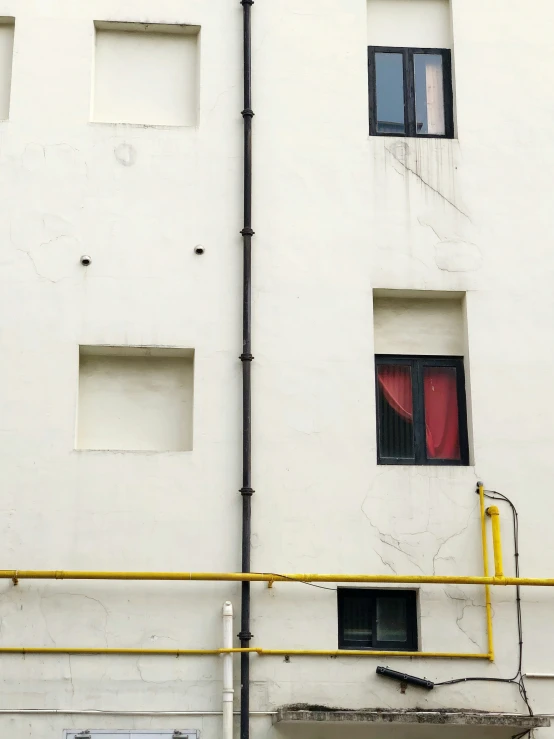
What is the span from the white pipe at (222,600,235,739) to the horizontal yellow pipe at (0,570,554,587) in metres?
0.41

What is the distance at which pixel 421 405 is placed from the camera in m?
15.0

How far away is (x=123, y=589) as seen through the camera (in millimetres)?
13570

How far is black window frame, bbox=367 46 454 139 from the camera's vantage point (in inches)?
627

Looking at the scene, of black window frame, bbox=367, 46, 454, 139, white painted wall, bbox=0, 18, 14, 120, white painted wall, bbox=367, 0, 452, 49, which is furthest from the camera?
white painted wall, bbox=367, 0, 452, 49

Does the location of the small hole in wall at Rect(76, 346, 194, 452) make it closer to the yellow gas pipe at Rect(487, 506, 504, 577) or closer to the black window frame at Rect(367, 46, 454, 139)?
the yellow gas pipe at Rect(487, 506, 504, 577)

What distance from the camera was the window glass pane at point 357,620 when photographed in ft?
45.8

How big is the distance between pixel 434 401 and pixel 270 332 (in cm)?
243

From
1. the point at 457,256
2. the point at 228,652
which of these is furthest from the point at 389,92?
the point at 228,652

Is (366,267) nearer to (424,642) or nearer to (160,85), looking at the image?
(160,85)

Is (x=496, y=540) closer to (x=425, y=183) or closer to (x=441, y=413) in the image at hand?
(x=441, y=413)

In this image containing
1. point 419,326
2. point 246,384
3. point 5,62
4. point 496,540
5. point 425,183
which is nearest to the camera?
point 496,540

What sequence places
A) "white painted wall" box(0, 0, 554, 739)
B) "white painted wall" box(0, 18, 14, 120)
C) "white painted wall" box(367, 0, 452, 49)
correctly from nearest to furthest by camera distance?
1. "white painted wall" box(0, 0, 554, 739)
2. "white painted wall" box(0, 18, 14, 120)
3. "white painted wall" box(367, 0, 452, 49)

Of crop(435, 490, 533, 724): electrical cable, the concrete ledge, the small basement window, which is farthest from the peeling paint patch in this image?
the concrete ledge

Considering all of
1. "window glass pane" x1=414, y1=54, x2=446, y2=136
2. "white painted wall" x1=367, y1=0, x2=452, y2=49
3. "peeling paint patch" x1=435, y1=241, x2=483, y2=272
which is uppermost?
"white painted wall" x1=367, y1=0, x2=452, y2=49
